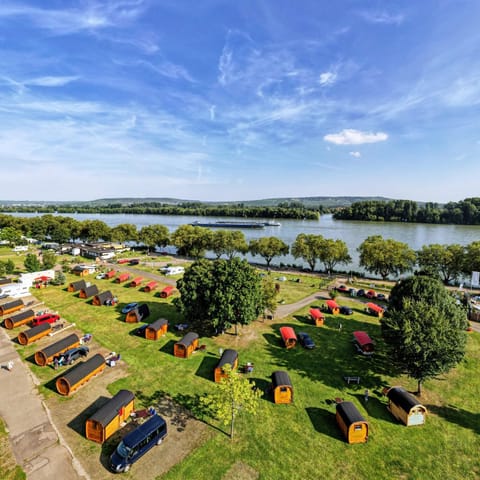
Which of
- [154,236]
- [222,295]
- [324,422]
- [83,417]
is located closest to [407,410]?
[324,422]

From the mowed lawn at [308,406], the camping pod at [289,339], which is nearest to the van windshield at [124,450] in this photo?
the mowed lawn at [308,406]

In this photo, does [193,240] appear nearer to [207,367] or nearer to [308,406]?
[207,367]

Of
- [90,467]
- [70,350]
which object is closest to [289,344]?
[90,467]

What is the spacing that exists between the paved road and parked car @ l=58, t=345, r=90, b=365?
7.79 feet

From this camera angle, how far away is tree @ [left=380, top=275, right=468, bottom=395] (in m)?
19.6

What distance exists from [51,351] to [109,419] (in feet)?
39.4

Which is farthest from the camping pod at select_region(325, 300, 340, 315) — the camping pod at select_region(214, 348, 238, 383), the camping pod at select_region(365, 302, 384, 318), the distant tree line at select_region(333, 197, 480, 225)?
the distant tree line at select_region(333, 197, 480, 225)

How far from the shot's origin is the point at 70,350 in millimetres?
24672

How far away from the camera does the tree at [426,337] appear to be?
64.4ft

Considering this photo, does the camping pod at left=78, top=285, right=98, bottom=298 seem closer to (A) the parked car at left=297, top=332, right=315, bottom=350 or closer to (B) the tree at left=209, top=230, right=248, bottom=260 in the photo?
(A) the parked car at left=297, top=332, right=315, bottom=350

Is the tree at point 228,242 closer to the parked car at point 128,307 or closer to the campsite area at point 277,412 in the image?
the parked car at point 128,307

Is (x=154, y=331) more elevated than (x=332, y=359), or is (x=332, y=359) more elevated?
(x=154, y=331)

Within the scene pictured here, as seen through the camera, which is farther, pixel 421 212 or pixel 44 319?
pixel 421 212

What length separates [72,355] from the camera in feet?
79.6
